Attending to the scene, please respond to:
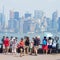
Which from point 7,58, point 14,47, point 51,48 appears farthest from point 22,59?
point 51,48

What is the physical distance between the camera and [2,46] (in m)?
28.5

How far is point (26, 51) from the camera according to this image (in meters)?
26.9

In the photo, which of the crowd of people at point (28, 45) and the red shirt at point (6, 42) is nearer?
the crowd of people at point (28, 45)

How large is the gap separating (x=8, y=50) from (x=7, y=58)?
3.71 metres

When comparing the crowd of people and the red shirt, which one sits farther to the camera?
the red shirt

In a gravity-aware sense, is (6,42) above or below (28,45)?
above

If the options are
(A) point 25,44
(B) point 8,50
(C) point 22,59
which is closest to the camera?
(C) point 22,59

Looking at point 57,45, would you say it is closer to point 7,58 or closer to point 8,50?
point 8,50

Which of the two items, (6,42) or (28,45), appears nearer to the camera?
(28,45)

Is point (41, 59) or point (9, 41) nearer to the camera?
point (41, 59)

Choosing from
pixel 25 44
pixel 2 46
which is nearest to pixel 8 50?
pixel 2 46

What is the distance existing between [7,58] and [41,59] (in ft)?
7.73

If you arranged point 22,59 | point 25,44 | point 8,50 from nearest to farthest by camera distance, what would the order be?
point 22,59, point 25,44, point 8,50

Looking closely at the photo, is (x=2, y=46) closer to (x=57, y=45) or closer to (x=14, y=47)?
(x=14, y=47)
